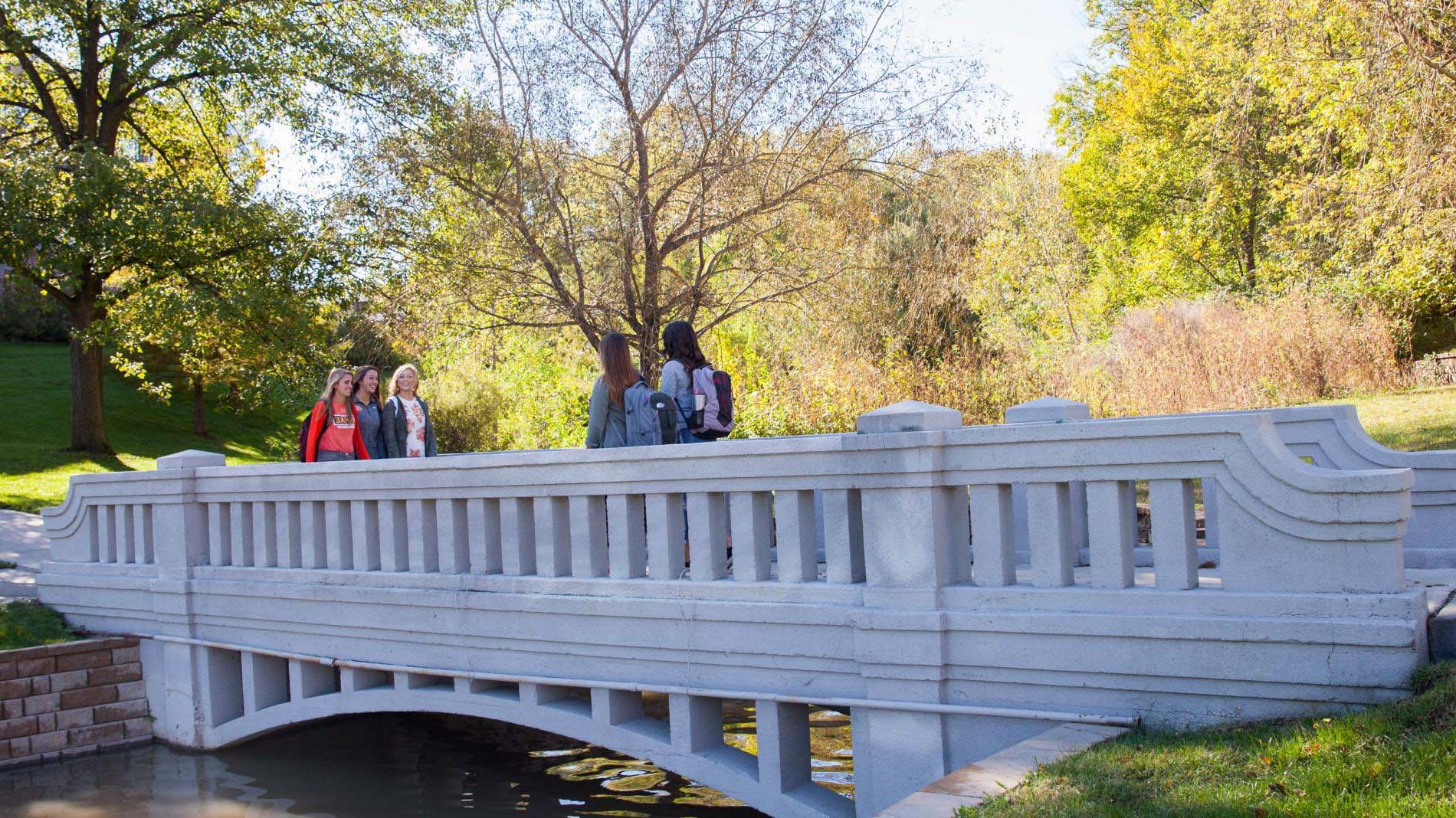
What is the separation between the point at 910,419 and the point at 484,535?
289cm

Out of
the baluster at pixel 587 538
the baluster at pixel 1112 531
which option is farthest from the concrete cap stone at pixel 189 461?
the baluster at pixel 1112 531

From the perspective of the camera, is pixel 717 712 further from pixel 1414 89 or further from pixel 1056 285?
pixel 1056 285

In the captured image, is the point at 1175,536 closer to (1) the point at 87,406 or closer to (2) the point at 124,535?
(2) the point at 124,535

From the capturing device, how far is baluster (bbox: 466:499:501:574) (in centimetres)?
682

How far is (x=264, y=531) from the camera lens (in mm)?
8383

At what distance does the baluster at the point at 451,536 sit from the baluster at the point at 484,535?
13cm

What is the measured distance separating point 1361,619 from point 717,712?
10.3ft

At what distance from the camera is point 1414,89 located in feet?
37.8

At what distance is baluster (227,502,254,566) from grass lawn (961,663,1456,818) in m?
6.53

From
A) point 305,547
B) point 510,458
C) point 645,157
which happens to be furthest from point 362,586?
point 645,157

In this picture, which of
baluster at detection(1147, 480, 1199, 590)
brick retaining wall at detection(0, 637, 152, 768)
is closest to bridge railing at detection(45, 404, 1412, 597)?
baluster at detection(1147, 480, 1199, 590)

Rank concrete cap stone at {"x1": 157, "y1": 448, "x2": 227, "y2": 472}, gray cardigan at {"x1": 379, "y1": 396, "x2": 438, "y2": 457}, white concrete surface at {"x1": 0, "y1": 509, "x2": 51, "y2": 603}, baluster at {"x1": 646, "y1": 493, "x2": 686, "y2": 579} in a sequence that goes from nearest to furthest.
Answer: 1. baluster at {"x1": 646, "y1": 493, "x2": 686, "y2": 579}
2. concrete cap stone at {"x1": 157, "y1": 448, "x2": 227, "y2": 472}
3. gray cardigan at {"x1": 379, "y1": 396, "x2": 438, "y2": 457}
4. white concrete surface at {"x1": 0, "y1": 509, "x2": 51, "y2": 603}

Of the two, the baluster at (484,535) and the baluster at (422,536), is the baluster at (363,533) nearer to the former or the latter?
the baluster at (422,536)

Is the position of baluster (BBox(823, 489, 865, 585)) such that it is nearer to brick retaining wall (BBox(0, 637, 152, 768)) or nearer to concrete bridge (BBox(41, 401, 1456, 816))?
concrete bridge (BBox(41, 401, 1456, 816))
